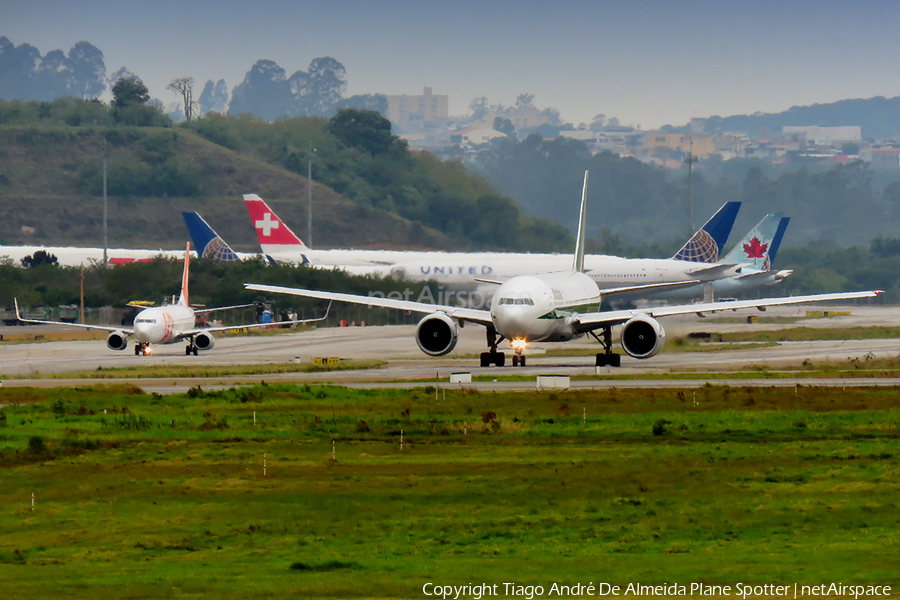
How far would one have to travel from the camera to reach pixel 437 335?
5272cm

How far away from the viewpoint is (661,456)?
93.0 feet

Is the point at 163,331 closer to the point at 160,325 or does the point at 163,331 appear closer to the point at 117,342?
the point at 160,325

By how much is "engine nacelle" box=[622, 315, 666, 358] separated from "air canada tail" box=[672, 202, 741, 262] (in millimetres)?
60359

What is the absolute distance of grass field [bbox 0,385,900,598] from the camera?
56.9 ft

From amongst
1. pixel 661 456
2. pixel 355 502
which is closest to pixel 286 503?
pixel 355 502

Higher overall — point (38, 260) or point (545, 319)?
point (38, 260)

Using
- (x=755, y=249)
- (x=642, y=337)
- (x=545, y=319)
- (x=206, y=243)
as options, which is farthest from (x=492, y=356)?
(x=206, y=243)

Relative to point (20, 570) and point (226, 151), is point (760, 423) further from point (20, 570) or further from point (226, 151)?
point (226, 151)

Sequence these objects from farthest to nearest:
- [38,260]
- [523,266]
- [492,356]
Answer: [38,260]
[523,266]
[492,356]

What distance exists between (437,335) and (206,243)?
6785 cm

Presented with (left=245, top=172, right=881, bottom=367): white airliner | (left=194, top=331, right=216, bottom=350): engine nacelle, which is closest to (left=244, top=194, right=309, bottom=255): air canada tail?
(left=194, top=331, right=216, bottom=350): engine nacelle

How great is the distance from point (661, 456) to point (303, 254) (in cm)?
8659

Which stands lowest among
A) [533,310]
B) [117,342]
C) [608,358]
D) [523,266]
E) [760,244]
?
[117,342]

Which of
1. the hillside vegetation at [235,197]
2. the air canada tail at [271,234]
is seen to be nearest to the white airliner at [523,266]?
the air canada tail at [271,234]
